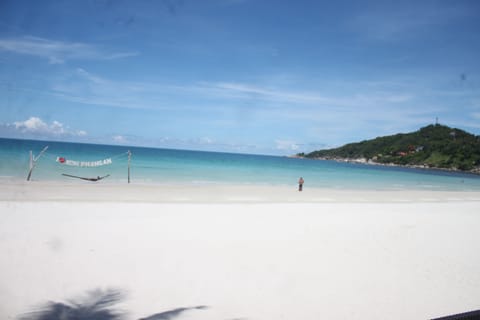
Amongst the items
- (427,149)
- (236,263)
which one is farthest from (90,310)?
(427,149)

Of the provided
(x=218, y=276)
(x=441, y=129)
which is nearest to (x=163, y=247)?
(x=218, y=276)

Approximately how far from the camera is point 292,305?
499 cm

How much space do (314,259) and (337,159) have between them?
157 metres

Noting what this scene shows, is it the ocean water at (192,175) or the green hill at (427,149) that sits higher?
the green hill at (427,149)

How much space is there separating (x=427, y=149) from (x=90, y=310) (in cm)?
12321

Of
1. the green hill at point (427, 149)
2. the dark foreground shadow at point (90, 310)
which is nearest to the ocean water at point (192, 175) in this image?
the dark foreground shadow at point (90, 310)

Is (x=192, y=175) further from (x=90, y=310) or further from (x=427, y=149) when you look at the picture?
(x=427, y=149)

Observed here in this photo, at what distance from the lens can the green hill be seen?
311 feet

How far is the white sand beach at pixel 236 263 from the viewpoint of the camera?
494cm

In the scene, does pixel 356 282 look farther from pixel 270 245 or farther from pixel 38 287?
pixel 38 287

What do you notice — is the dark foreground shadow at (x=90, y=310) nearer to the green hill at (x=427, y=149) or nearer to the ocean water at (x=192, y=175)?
the ocean water at (x=192, y=175)

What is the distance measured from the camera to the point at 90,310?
4.44m

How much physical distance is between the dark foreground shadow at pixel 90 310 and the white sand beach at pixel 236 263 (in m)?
0.13

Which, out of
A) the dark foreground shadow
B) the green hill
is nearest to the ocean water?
the dark foreground shadow
